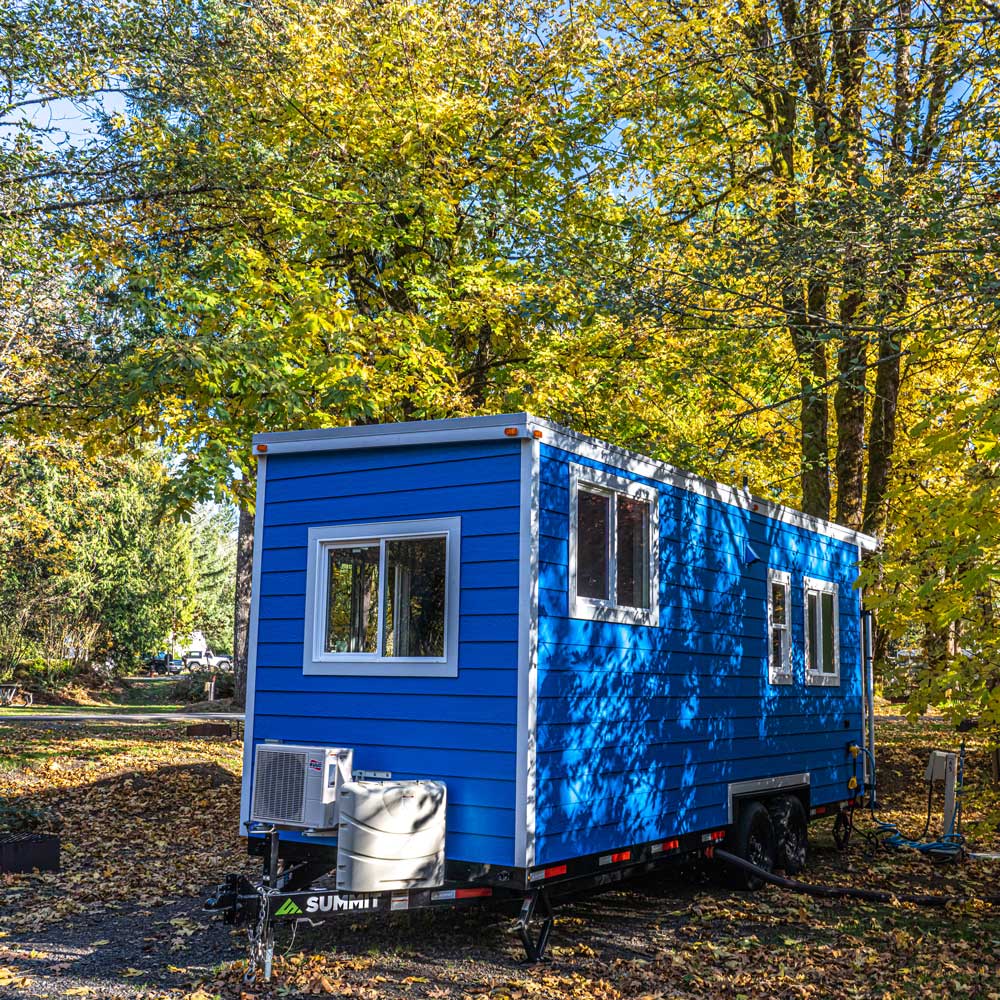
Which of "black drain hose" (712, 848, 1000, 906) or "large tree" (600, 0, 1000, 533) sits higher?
"large tree" (600, 0, 1000, 533)

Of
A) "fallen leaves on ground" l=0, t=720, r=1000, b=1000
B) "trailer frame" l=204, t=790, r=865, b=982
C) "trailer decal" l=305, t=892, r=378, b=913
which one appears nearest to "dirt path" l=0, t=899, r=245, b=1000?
"fallen leaves on ground" l=0, t=720, r=1000, b=1000

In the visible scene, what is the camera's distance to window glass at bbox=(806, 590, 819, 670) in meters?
10.7

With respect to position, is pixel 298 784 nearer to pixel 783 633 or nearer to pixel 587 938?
pixel 587 938

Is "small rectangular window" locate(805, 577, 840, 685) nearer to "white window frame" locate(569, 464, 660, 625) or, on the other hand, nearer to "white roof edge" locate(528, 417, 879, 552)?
"white roof edge" locate(528, 417, 879, 552)

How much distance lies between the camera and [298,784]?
671 centimetres

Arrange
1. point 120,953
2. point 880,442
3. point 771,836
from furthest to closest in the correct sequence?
1. point 880,442
2. point 771,836
3. point 120,953

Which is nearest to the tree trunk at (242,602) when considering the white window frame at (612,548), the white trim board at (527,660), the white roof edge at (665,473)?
the white roof edge at (665,473)

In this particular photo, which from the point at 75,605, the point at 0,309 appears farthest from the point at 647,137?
the point at 75,605

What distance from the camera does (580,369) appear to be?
13859 mm

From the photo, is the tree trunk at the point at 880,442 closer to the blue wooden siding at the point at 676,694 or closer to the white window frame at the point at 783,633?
the blue wooden siding at the point at 676,694

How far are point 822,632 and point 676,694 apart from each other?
11.4 feet

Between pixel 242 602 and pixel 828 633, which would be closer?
pixel 828 633

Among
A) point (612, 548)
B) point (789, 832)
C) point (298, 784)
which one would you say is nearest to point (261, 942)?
point (298, 784)

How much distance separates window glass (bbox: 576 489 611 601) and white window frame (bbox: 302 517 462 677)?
834 mm
